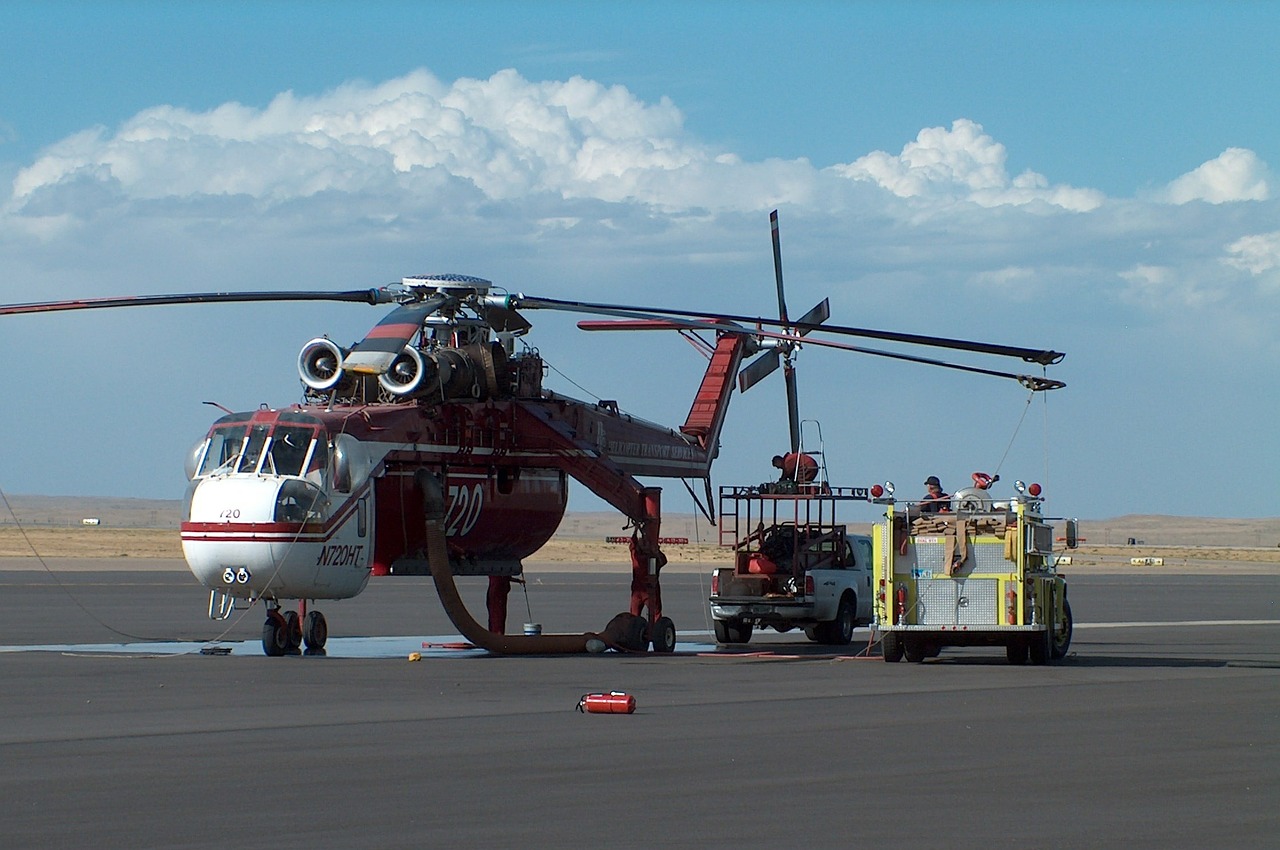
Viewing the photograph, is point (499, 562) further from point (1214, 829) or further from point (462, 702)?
point (1214, 829)

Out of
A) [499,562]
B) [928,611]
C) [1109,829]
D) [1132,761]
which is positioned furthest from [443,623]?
[1109,829]

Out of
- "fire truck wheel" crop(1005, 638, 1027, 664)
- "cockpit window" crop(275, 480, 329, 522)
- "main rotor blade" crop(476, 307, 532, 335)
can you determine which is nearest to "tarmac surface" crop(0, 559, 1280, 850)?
"fire truck wheel" crop(1005, 638, 1027, 664)

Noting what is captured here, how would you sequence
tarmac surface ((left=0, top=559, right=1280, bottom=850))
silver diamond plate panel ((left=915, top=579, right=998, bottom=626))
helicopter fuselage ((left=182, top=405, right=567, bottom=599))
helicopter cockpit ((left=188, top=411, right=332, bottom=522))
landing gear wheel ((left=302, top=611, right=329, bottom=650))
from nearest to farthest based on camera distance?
tarmac surface ((left=0, top=559, right=1280, bottom=850)), helicopter fuselage ((left=182, top=405, right=567, bottom=599)), helicopter cockpit ((left=188, top=411, right=332, bottom=522)), silver diamond plate panel ((left=915, top=579, right=998, bottom=626)), landing gear wheel ((left=302, top=611, right=329, bottom=650))

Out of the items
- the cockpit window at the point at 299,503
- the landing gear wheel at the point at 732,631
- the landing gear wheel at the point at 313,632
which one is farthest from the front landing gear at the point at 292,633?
the landing gear wheel at the point at 732,631

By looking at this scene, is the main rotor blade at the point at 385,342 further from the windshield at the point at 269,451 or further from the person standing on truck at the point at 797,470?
the person standing on truck at the point at 797,470

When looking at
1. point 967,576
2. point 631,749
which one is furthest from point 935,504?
point 631,749

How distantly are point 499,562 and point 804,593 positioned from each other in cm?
544

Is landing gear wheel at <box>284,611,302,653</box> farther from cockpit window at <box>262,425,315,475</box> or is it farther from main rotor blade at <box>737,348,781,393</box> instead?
main rotor blade at <box>737,348,781,393</box>

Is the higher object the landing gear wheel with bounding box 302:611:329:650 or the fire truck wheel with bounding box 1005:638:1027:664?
the landing gear wheel with bounding box 302:611:329:650

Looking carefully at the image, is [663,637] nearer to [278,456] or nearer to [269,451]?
[278,456]

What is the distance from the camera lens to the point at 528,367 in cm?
2911

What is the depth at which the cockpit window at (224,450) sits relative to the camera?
2498 centimetres

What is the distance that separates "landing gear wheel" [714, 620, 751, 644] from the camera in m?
31.0

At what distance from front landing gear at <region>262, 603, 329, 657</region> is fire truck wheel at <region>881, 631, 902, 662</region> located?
8498 mm
